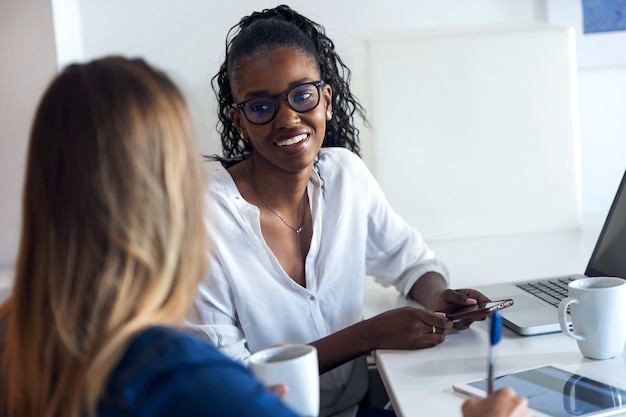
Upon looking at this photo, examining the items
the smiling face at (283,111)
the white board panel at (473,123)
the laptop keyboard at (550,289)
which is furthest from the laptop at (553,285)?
the white board panel at (473,123)

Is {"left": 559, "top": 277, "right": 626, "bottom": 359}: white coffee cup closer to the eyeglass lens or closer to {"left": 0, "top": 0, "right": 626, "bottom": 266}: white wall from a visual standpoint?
the eyeglass lens

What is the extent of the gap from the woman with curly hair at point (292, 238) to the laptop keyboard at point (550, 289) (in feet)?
0.42

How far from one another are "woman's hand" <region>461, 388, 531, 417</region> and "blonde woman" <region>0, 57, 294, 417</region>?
10.2 inches

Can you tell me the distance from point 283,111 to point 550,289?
0.53m

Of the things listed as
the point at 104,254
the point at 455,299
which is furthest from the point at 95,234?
the point at 455,299

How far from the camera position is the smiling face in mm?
1449

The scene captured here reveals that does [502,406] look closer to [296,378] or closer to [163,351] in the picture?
[296,378]

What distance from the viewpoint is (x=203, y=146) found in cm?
221

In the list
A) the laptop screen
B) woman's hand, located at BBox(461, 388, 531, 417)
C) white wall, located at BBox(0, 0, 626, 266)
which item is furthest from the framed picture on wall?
woman's hand, located at BBox(461, 388, 531, 417)

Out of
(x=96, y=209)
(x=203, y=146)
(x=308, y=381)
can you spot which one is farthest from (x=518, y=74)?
(x=96, y=209)

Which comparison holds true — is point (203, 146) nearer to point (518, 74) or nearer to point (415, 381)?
point (518, 74)

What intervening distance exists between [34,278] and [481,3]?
6.06 feet

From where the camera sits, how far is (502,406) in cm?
86

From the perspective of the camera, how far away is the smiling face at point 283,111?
1449mm
